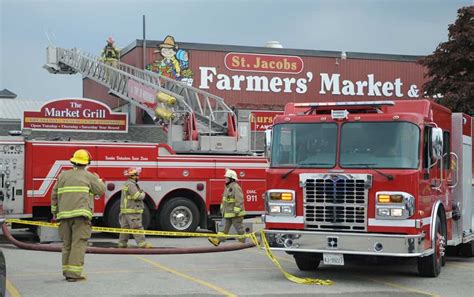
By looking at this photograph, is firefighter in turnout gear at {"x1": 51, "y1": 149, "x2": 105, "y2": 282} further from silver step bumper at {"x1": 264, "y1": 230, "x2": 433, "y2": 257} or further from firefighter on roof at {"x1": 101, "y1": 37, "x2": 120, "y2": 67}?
firefighter on roof at {"x1": 101, "y1": 37, "x2": 120, "y2": 67}

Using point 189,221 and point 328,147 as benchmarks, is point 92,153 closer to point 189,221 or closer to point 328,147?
point 189,221

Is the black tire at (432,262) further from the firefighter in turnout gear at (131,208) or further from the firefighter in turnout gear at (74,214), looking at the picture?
the firefighter in turnout gear at (131,208)

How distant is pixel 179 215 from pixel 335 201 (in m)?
7.37

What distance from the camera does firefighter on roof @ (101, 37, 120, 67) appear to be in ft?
85.5

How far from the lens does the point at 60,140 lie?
14961 mm

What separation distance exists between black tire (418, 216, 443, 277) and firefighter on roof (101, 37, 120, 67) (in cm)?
1854

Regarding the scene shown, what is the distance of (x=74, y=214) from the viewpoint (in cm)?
882

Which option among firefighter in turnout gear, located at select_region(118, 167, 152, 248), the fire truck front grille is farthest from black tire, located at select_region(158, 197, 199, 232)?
the fire truck front grille

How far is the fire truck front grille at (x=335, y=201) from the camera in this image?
8727mm

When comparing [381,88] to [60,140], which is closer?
[60,140]

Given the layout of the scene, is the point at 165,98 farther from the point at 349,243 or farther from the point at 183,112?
the point at 349,243

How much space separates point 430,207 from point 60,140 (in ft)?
28.7

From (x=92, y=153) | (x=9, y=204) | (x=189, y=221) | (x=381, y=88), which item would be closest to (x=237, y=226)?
(x=189, y=221)

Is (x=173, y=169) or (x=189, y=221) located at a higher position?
(x=173, y=169)
